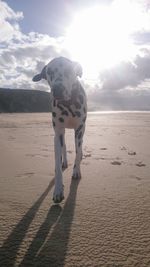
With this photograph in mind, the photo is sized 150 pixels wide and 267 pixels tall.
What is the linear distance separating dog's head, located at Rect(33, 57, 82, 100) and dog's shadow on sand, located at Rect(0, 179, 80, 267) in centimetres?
161

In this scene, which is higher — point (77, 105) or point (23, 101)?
point (23, 101)

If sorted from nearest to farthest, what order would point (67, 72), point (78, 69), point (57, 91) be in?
point (57, 91)
point (67, 72)
point (78, 69)

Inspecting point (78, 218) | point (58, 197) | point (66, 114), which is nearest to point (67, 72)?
point (66, 114)

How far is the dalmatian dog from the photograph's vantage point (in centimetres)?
500

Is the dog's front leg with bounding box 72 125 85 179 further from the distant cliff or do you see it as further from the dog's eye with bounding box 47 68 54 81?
the distant cliff

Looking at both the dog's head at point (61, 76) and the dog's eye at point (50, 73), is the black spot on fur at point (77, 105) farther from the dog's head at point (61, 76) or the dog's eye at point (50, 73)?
the dog's eye at point (50, 73)

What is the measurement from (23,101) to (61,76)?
98351mm

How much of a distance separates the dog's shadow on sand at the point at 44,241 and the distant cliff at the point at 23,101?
297 feet

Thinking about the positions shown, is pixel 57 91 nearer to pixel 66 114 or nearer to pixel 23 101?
pixel 66 114

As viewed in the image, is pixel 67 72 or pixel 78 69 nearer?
pixel 67 72

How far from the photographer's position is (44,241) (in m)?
3.19

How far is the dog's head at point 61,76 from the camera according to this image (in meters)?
4.90

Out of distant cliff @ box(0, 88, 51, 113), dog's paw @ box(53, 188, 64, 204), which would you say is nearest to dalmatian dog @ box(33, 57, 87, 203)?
dog's paw @ box(53, 188, 64, 204)

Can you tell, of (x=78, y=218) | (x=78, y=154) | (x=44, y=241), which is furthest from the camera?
(x=78, y=154)
